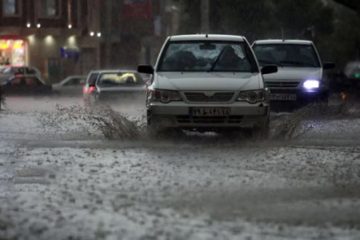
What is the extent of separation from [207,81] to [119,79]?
10.5 meters

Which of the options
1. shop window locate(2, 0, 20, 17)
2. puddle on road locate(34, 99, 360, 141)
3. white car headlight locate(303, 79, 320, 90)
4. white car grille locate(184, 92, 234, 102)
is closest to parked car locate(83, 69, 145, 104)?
puddle on road locate(34, 99, 360, 141)

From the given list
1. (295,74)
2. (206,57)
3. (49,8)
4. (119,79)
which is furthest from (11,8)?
(206,57)

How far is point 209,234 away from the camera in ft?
20.2

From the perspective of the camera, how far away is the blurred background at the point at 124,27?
38.1m

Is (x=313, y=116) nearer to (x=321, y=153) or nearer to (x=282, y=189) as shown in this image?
(x=321, y=153)

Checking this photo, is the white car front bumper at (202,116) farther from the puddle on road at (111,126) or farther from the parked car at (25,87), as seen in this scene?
the parked car at (25,87)

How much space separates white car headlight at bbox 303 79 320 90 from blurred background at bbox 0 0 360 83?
18.5 metres

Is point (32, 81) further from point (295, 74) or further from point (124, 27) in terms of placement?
point (124, 27)

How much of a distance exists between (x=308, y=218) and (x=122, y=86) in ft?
49.4

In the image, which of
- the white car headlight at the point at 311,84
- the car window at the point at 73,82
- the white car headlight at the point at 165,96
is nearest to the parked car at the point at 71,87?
the car window at the point at 73,82

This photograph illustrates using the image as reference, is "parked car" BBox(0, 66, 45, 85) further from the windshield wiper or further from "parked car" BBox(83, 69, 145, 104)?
the windshield wiper

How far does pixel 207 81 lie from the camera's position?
11484 millimetres

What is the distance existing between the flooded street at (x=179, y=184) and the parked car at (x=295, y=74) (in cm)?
204

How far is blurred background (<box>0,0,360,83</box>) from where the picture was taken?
38.1 m
